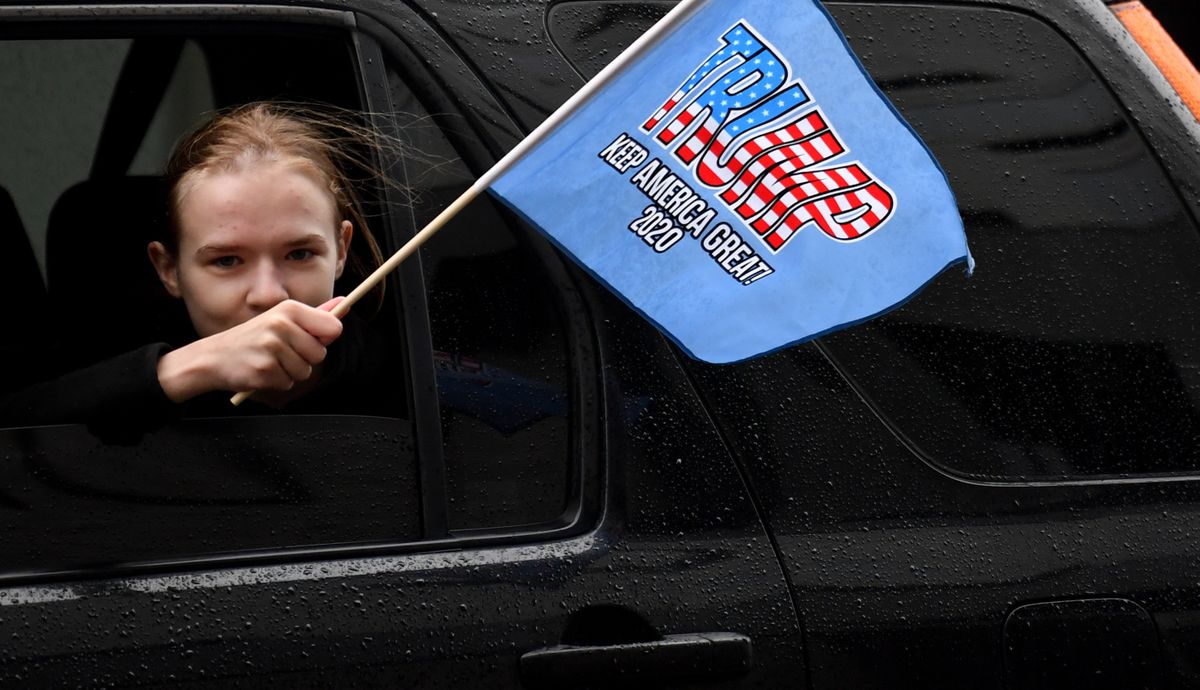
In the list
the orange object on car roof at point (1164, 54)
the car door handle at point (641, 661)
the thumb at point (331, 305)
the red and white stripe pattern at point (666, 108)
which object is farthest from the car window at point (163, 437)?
the orange object on car roof at point (1164, 54)

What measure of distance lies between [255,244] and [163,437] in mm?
254

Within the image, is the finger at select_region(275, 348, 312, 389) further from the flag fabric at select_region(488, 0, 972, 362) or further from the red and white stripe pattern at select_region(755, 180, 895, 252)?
the red and white stripe pattern at select_region(755, 180, 895, 252)

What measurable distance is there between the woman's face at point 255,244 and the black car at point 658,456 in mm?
85

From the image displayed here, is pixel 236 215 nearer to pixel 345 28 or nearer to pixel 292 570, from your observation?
pixel 345 28

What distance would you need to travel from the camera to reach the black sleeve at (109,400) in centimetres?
148

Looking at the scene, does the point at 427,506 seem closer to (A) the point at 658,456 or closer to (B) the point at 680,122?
(A) the point at 658,456

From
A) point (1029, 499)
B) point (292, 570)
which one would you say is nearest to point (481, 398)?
point (292, 570)

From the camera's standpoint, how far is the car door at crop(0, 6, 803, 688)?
1.43 meters

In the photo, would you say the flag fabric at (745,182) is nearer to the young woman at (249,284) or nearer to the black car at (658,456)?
the black car at (658,456)

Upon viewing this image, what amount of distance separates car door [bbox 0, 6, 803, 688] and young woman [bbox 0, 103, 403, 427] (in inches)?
1.9

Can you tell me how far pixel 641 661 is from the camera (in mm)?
1481

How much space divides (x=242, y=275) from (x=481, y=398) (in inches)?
12.1

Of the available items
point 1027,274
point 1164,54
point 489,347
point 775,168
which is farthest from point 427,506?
point 1164,54

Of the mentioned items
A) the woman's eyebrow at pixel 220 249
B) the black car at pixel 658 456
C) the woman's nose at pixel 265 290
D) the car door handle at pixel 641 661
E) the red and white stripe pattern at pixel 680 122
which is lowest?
the car door handle at pixel 641 661
